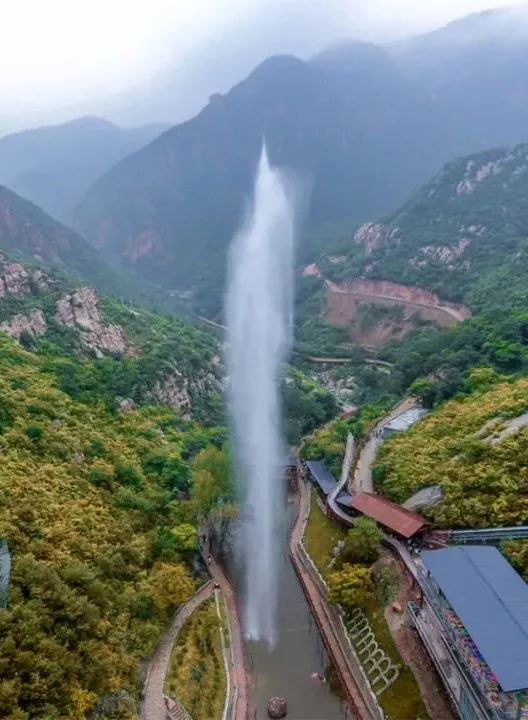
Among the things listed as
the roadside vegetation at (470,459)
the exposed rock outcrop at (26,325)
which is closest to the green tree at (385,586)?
the roadside vegetation at (470,459)

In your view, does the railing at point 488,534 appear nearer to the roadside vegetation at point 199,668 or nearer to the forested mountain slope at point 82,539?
the roadside vegetation at point 199,668

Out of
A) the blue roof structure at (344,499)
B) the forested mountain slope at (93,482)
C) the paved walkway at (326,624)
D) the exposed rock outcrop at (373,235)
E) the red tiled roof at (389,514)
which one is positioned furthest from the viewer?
the exposed rock outcrop at (373,235)

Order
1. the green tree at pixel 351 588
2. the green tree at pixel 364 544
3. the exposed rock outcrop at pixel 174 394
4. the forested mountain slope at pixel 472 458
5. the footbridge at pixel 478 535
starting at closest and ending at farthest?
the green tree at pixel 351 588 < the footbridge at pixel 478 535 < the forested mountain slope at pixel 472 458 < the green tree at pixel 364 544 < the exposed rock outcrop at pixel 174 394

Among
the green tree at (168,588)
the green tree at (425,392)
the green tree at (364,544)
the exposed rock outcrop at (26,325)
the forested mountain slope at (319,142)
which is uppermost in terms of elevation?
the forested mountain slope at (319,142)

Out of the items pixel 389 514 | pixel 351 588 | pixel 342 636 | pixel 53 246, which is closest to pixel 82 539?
pixel 351 588

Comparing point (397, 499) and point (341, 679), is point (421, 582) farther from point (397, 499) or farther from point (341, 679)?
point (397, 499)

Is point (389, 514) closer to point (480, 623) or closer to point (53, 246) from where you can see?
point (480, 623)
